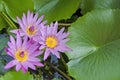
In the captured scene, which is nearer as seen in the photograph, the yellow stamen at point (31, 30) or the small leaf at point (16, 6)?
the yellow stamen at point (31, 30)

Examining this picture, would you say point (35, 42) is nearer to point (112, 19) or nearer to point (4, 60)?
point (4, 60)

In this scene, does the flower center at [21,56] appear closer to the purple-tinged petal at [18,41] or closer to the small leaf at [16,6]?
the purple-tinged petal at [18,41]

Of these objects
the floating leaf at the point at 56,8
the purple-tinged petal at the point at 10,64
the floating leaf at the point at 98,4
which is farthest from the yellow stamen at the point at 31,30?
the floating leaf at the point at 98,4

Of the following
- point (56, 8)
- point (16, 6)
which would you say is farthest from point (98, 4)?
point (16, 6)

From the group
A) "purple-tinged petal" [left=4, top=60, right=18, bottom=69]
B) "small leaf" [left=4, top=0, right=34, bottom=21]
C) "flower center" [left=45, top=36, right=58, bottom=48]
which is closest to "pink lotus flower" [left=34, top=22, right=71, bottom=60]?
"flower center" [left=45, top=36, right=58, bottom=48]

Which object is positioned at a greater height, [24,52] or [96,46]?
[24,52]

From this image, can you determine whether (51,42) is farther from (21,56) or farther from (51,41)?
(21,56)
